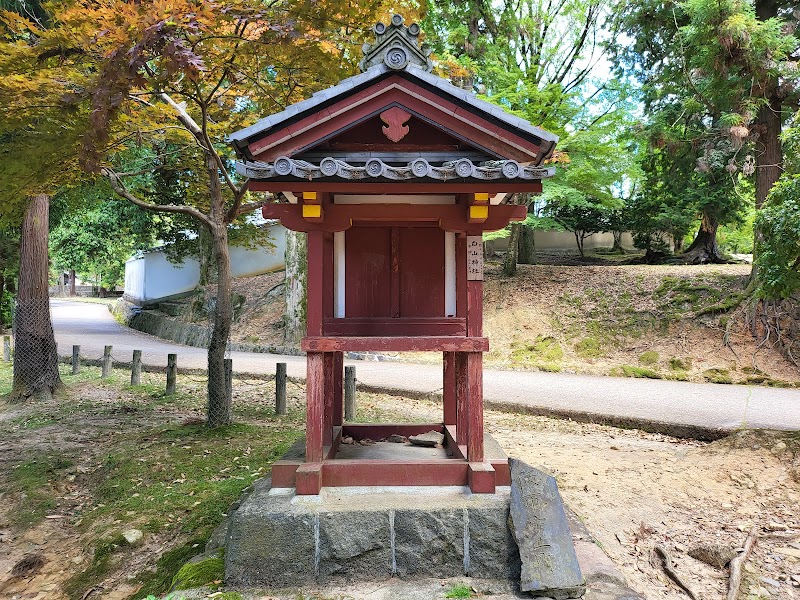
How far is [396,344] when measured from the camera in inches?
177

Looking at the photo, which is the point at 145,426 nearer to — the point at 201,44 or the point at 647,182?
the point at 201,44

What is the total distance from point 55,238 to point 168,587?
26.4 metres

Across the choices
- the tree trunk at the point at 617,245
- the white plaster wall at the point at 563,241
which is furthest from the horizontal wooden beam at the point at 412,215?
the white plaster wall at the point at 563,241

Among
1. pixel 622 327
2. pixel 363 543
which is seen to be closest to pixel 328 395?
pixel 363 543

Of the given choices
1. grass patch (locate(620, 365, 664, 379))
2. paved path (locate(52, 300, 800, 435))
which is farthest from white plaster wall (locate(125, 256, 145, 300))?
grass patch (locate(620, 365, 664, 379))

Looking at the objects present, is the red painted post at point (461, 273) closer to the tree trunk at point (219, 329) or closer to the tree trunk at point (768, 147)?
the tree trunk at point (219, 329)

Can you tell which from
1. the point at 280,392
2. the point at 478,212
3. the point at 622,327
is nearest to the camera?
the point at 478,212

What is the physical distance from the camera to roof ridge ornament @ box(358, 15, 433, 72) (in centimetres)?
420

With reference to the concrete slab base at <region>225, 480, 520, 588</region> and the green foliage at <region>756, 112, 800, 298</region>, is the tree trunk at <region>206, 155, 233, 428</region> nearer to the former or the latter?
the concrete slab base at <region>225, 480, 520, 588</region>

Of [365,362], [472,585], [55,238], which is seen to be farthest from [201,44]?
[55,238]

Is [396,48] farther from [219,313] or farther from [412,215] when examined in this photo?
[219,313]

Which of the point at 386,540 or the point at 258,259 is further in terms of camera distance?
the point at 258,259

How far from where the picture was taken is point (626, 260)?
20.7 meters

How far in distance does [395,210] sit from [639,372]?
9.82m
